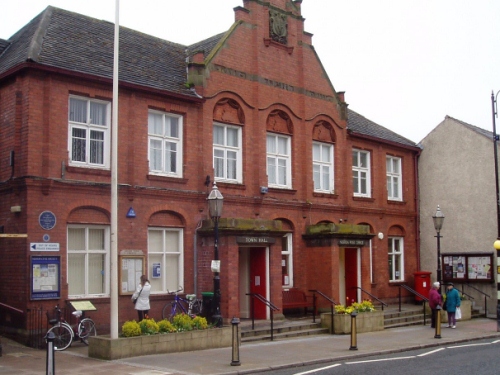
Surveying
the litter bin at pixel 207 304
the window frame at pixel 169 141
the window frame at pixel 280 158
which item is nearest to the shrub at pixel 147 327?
the litter bin at pixel 207 304

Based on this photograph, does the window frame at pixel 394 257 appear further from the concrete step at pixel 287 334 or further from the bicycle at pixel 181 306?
the bicycle at pixel 181 306

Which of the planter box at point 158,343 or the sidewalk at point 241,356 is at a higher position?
the planter box at point 158,343

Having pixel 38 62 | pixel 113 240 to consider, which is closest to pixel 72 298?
pixel 113 240

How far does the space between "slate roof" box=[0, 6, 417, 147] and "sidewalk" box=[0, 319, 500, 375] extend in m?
7.71

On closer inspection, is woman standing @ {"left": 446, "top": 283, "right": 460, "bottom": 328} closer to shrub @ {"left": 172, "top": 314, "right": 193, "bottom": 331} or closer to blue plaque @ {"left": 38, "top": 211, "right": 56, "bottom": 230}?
shrub @ {"left": 172, "top": 314, "right": 193, "bottom": 331}

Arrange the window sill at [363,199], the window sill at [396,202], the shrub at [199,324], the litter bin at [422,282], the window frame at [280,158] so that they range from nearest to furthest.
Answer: the shrub at [199,324] → the window frame at [280,158] → the window sill at [363,199] → the litter bin at [422,282] → the window sill at [396,202]

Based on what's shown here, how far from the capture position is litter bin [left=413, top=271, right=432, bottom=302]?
29469mm

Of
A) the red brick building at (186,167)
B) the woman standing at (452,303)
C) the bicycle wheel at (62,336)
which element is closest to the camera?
the bicycle wheel at (62,336)

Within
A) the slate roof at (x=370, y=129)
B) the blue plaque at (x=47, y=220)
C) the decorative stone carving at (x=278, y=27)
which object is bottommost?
the blue plaque at (x=47, y=220)

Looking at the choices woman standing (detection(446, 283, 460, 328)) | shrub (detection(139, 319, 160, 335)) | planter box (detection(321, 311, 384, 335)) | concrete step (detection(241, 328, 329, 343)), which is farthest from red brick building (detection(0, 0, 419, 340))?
woman standing (detection(446, 283, 460, 328))

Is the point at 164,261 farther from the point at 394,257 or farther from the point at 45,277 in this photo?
the point at 394,257

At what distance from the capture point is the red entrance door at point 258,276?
22266 millimetres

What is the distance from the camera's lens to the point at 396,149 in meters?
30.9

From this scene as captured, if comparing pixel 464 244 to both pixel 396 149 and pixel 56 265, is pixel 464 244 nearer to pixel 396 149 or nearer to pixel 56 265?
pixel 396 149
